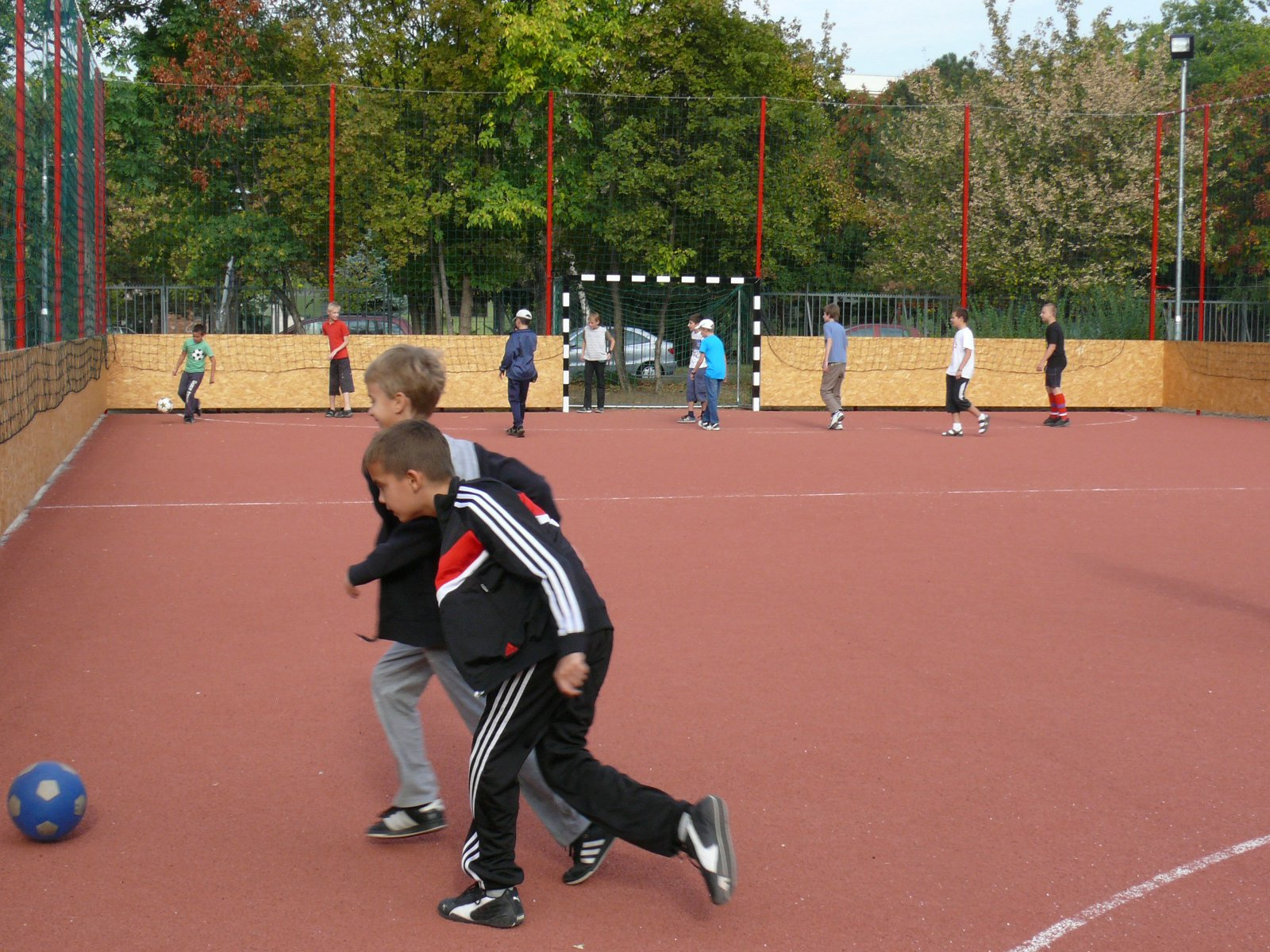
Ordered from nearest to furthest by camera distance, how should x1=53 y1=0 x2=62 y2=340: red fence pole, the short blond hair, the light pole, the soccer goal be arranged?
the short blond hair, x1=53 y1=0 x2=62 y2=340: red fence pole, the light pole, the soccer goal

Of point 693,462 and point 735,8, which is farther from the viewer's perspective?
point 735,8

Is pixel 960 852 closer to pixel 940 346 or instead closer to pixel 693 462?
pixel 693 462

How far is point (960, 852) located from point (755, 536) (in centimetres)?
601

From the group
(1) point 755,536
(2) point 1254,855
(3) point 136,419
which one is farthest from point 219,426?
(2) point 1254,855

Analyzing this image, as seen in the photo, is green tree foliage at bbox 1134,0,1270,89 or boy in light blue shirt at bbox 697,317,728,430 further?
green tree foliage at bbox 1134,0,1270,89

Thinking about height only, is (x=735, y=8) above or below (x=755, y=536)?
above

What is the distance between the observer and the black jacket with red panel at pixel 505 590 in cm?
364

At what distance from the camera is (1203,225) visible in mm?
25344

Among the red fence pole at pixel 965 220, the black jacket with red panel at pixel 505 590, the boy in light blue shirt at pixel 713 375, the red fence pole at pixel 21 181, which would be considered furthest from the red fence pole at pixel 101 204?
the black jacket with red panel at pixel 505 590

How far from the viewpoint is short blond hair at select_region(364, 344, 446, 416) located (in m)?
4.25

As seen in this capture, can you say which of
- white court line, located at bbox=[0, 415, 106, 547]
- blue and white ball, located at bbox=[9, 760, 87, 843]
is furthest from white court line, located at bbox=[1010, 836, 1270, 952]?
white court line, located at bbox=[0, 415, 106, 547]

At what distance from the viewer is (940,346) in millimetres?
26078

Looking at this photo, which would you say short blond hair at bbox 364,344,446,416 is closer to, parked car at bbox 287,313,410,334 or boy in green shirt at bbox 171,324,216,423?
boy in green shirt at bbox 171,324,216,423

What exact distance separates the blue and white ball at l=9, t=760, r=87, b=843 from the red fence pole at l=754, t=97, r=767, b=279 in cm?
2204
